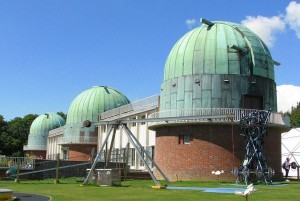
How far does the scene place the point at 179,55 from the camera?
35.9 m

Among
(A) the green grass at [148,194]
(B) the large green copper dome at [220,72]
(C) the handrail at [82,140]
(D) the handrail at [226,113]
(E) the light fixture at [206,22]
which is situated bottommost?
(A) the green grass at [148,194]

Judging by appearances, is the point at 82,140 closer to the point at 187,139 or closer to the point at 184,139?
the point at 184,139

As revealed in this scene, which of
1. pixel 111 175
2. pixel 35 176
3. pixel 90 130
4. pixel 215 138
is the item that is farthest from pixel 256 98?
pixel 90 130

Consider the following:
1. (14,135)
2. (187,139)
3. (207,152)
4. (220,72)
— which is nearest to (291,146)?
(220,72)

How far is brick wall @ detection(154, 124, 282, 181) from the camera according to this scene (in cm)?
3180

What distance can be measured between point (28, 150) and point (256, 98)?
57.5 metres

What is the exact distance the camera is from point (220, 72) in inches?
1323

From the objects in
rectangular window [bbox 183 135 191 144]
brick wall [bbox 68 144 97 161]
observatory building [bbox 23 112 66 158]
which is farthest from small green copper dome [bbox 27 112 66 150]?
rectangular window [bbox 183 135 191 144]

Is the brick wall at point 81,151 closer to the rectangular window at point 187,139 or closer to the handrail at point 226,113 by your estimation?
the handrail at point 226,113

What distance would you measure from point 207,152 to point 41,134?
54515 mm

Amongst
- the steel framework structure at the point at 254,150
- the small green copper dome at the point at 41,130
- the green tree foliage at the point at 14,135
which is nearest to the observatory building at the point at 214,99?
the steel framework structure at the point at 254,150

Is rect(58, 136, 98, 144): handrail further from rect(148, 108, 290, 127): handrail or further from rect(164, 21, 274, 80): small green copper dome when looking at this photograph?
rect(148, 108, 290, 127): handrail

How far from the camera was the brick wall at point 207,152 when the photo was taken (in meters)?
31.8

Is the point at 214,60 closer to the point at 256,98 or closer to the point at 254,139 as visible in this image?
the point at 256,98
